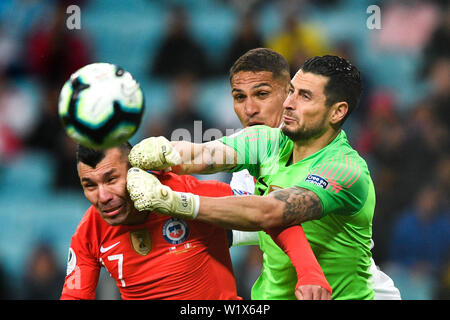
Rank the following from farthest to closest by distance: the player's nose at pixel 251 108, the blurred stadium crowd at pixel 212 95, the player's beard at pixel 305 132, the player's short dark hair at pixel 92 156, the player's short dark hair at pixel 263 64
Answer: the blurred stadium crowd at pixel 212 95 < the player's short dark hair at pixel 263 64 < the player's nose at pixel 251 108 < the player's beard at pixel 305 132 < the player's short dark hair at pixel 92 156

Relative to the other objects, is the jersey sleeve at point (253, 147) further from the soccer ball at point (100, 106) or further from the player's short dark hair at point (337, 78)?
the soccer ball at point (100, 106)

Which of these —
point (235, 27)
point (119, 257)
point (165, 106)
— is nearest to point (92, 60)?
point (165, 106)

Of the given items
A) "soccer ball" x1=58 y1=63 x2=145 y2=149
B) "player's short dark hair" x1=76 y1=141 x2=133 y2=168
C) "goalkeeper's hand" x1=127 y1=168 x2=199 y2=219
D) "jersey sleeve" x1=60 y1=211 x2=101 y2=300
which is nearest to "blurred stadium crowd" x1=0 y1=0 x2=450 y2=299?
"jersey sleeve" x1=60 y1=211 x2=101 y2=300

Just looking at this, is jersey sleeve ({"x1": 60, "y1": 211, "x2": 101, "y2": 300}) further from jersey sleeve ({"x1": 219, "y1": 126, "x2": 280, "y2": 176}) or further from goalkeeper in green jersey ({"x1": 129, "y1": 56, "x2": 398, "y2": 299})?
jersey sleeve ({"x1": 219, "y1": 126, "x2": 280, "y2": 176})

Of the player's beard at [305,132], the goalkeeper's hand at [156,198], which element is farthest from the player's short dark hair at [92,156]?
the player's beard at [305,132]

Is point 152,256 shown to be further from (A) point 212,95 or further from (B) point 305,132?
(A) point 212,95

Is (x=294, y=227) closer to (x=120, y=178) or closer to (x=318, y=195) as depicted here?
(x=318, y=195)

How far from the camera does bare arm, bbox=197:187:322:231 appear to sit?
11.9ft

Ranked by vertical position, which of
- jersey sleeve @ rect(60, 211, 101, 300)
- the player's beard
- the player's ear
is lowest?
jersey sleeve @ rect(60, 211, 101, 300)

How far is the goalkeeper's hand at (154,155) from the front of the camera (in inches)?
144

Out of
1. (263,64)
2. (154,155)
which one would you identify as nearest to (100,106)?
(154,155)

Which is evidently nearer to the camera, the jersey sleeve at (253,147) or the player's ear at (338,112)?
the player's ear at (338,112)

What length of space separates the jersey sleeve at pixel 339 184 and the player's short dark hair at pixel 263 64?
148cm
